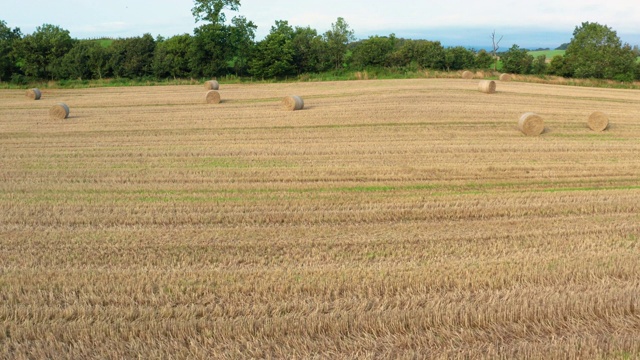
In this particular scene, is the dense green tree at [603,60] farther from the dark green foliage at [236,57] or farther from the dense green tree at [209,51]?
the dense green tree at [209,51]

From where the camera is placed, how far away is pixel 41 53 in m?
43.5

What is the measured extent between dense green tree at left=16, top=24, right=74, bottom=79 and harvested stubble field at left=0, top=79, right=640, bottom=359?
29.3 m

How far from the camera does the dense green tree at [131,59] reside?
4366 centimetres

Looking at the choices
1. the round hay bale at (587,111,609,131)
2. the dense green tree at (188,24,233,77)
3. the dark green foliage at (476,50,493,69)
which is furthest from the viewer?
the dark green foliage at (476,50,493,69)

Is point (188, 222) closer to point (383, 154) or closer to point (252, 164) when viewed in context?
point (252, 164)

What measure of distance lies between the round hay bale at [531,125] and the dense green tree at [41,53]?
122 ft

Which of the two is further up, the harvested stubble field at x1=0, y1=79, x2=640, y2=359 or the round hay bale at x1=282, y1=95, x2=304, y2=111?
the round hay bale at x1=282, y1=95, x2=304, y2=111

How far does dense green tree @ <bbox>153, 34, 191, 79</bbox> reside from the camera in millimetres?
43250

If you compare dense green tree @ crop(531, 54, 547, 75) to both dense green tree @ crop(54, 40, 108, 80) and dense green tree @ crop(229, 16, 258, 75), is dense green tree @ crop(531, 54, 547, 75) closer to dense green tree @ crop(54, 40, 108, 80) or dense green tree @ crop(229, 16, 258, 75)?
dense green tree @ crop(229, 16, 258, 75)

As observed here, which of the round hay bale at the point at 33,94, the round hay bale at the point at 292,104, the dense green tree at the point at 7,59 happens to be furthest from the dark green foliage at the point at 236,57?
the round hay bale at the point at 292,104

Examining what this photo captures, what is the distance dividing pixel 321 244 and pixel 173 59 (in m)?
38.6

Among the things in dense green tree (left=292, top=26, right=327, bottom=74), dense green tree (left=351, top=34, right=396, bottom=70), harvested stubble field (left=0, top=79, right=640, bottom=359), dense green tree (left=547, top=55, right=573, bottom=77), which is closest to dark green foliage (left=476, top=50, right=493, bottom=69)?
dense green tree (left=547, top=55, right=573, bottom=77)

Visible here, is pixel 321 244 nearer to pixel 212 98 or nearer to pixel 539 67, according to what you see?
pixel 212 98

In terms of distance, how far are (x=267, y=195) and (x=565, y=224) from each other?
4791 mm
